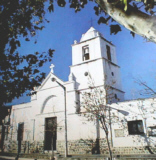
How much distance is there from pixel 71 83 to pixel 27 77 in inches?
589

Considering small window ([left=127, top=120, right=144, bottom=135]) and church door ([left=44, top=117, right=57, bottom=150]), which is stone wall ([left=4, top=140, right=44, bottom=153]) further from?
small window ([left=127, top=120, right=144, bottom=135])

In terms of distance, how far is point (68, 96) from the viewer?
877 inches

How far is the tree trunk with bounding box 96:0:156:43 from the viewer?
6.23 feet

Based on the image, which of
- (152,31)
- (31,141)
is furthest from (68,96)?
(152,31)

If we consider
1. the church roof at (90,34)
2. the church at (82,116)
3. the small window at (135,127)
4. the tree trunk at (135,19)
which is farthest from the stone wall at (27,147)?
the tree trunk at (135,19)

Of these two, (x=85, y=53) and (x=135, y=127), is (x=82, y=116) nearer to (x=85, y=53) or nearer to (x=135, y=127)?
(x=135, y=127)

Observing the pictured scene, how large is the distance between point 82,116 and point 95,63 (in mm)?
7364

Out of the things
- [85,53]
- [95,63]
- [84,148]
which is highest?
[85,53]

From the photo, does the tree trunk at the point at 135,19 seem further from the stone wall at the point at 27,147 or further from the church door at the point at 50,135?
the stone wall at the point at 27,147

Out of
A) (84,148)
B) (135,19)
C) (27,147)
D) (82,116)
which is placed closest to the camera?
(135,19)

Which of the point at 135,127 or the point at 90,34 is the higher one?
the point at 90,34

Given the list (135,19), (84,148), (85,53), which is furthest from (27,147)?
(135,19)

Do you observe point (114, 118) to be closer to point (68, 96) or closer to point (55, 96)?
point (68, 96)

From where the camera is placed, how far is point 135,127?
645 inches
